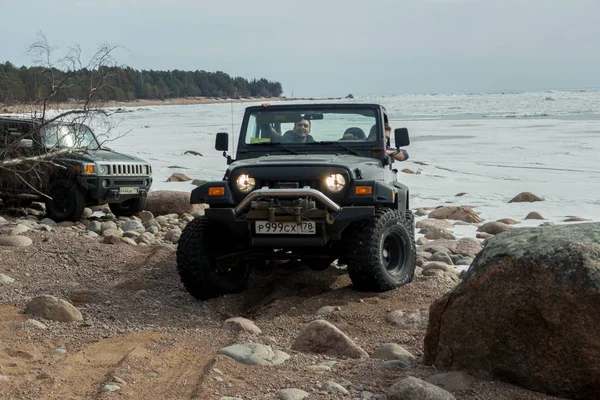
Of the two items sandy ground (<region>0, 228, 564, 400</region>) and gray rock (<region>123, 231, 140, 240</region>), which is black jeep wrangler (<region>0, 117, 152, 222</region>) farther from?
sandy ground (<region>0, 228, 564, 400</region>)

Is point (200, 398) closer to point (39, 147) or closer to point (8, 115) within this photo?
point (39, 147)

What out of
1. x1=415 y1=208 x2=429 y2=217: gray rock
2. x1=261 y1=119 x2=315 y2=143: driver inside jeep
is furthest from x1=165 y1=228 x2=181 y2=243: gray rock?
x1=415 y1=208 x2=429 y2=217: gray rock

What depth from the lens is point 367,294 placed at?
6.86 m

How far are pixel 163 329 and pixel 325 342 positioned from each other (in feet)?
4.21

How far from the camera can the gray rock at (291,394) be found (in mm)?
4246

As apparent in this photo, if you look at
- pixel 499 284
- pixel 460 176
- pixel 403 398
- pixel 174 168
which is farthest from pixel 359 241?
pixel 174 168

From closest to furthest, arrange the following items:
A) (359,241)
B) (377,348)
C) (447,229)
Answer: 1. (377,348)
2. (359,241)
3. (447,229)

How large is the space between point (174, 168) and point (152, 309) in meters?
15.1

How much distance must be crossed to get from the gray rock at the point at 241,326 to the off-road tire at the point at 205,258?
103cm

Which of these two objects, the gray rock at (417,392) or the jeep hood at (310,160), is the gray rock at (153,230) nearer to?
the jeep hood at (310,160)

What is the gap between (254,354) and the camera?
16.4 feet

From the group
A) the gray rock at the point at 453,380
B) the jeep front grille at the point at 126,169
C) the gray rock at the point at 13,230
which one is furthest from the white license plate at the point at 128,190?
the gray rock at the point at 453,380

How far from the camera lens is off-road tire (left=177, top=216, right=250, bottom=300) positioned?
6836 mm

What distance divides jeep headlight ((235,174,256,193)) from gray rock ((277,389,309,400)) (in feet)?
9.14
